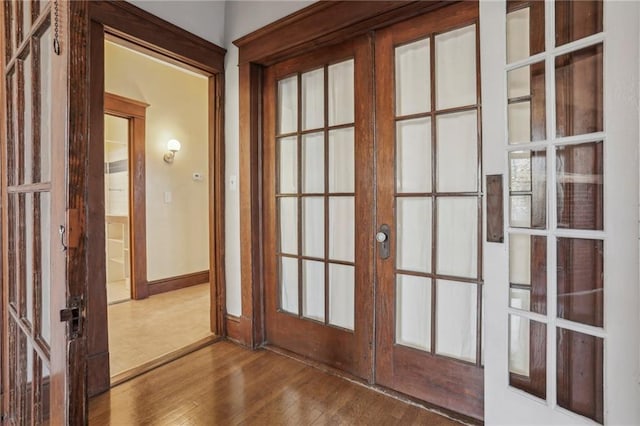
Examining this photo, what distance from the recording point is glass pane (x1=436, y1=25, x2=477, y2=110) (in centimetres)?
157

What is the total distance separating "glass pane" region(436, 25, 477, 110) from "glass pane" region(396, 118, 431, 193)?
0.15 m

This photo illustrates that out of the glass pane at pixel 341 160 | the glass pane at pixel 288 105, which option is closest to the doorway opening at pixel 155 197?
the glass pane at pixel 288 105

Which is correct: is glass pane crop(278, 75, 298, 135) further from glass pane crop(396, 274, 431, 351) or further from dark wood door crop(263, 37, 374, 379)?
glass pane crop(396, 274, 431, 351)

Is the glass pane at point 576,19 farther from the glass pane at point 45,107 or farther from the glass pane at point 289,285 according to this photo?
the glass pane at point 289,285

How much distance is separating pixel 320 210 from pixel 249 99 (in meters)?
0.98

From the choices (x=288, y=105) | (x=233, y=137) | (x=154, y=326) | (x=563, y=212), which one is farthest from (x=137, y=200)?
(x=563, y=212)

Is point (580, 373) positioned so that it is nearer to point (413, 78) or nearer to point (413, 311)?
point (413, 311)

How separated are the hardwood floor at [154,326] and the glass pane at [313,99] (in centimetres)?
187

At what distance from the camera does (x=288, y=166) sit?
90.2 inches

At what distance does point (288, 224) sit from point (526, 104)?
1.56 meters

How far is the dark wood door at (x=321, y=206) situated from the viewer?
6.25 feet

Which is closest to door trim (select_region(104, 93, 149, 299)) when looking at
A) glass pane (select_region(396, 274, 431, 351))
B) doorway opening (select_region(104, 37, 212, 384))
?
doorway opening (select_region(104, 37, 212, 384))

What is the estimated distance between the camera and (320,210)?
215 cm

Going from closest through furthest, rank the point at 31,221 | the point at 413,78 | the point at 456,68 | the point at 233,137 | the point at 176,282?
the point at 31,221 < the point at 456,68 < the point at 413,78 < the point at 233,137 < the point at 176,282
